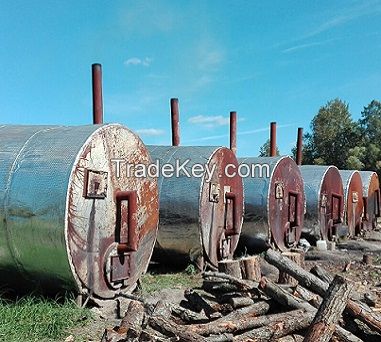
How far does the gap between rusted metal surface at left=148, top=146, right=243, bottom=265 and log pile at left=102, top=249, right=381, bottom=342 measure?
2204 millimetres

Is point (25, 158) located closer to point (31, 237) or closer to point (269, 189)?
point (31, 237)

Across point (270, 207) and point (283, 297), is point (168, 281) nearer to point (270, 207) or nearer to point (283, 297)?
point (283, 297)

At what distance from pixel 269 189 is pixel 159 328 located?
277 inches

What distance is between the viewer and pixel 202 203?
8844 millimetres

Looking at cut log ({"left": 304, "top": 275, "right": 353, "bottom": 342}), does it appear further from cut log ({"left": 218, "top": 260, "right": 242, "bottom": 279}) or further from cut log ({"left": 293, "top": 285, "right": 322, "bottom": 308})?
cut log ({"left": 218, "top": 260, "right": 242, "bottom": 279})

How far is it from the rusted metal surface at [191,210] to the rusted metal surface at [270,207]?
6.28 ft

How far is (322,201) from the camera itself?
46.4 feet

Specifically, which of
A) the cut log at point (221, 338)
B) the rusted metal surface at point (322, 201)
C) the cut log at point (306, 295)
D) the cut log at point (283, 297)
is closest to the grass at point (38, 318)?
the cut log at point (221, 338)

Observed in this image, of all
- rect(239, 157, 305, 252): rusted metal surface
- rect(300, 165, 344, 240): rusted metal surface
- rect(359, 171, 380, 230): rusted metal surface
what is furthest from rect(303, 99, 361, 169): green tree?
rect(239, 157, 305, 252): rusted metal surface

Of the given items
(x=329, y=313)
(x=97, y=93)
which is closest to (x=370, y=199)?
(x=97, y=93)

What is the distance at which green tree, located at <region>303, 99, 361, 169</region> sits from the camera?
3894 centimetres

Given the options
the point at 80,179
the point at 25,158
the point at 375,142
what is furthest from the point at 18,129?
the point at 375,142

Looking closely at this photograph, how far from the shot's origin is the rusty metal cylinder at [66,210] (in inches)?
222

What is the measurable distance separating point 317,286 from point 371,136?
3470 cm
